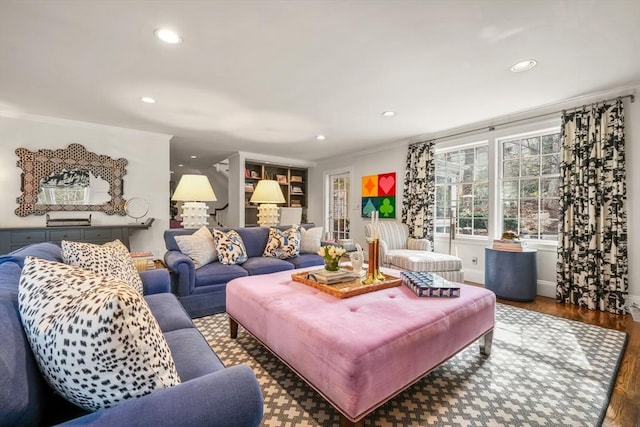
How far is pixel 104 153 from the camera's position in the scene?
408 centimetres

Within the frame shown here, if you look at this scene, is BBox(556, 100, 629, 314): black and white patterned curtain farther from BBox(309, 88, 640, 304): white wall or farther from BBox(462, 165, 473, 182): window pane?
BBox(462, 165, 473, 182): window pane

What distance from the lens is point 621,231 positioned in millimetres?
2885

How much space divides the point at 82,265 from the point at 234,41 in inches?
69.1

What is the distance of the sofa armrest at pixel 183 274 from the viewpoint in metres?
2.64

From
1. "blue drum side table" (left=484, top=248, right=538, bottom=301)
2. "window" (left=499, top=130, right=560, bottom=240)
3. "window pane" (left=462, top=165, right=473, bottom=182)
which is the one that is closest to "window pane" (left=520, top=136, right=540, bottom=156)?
"window" (left=499, top=130, right=560, bottom=240)

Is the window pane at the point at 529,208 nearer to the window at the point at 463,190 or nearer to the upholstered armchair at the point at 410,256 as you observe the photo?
the window at the point at 463,190

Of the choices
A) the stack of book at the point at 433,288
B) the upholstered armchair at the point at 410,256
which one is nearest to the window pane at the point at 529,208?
the upholstered armchair at the point at 410,256

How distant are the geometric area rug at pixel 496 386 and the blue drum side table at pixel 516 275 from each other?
0.85 metres

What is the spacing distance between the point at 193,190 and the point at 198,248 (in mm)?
743

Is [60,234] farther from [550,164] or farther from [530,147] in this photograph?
[550,164]

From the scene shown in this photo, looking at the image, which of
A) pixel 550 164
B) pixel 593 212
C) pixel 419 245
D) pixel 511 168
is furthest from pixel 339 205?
pixel 593 212

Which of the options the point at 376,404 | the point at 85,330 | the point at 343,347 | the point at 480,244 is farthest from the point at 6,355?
the point at 480,244

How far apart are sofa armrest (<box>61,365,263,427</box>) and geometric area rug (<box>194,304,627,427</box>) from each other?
2.52 ft

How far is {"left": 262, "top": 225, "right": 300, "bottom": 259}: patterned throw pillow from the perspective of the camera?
3516 mm
